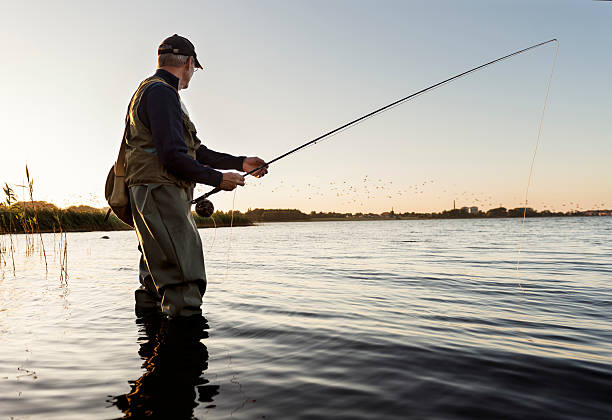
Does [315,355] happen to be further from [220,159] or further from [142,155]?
[220,159]

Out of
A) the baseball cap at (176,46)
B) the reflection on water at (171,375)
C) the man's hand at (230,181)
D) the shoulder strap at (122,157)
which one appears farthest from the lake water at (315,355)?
the baseball cap at (176,46)

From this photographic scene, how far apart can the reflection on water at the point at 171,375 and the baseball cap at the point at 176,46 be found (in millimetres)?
2562

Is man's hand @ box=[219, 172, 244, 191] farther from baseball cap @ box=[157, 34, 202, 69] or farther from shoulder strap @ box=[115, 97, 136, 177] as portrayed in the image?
baseball cap @ box=[157, 34, 202, 69]

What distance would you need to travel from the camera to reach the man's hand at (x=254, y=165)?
4.55 meters

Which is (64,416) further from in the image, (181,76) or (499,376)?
(181,76)

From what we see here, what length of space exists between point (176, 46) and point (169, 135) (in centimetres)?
104

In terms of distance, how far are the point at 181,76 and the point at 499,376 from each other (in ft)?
12.3

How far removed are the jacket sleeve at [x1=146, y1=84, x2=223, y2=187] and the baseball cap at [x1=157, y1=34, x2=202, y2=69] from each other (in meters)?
0.50

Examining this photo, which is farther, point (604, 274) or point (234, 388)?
point (604, 274)

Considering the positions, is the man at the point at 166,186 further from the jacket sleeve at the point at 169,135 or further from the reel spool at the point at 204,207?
the reel spool at the point at 204,207

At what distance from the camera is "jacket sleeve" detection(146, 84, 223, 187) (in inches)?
141

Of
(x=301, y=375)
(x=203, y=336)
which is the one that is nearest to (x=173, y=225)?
(x=203, y=336)

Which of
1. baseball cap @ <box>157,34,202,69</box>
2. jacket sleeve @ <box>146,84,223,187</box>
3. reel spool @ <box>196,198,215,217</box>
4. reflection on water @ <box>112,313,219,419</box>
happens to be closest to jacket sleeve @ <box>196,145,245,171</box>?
reel spool @ <box>196,198,215,217</box>

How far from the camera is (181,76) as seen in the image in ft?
13.3
